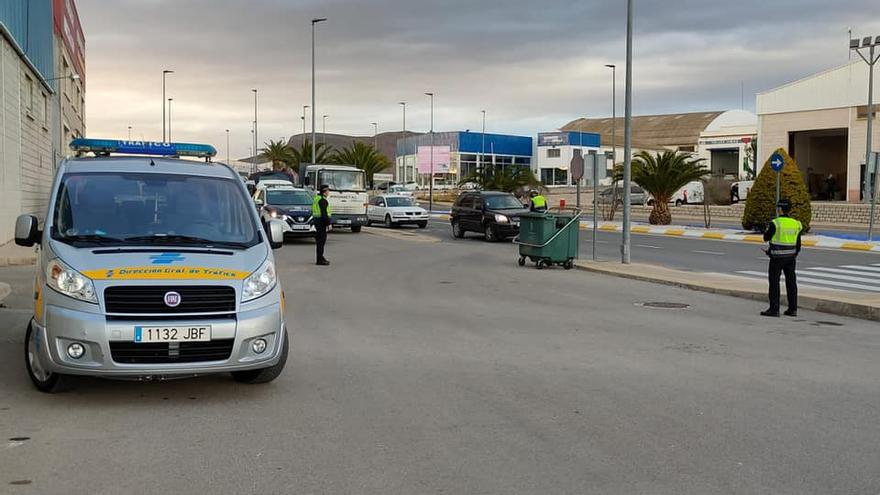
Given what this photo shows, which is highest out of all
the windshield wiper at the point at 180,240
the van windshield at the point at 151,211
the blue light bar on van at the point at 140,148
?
the blue light bar on van at the point at 140,148

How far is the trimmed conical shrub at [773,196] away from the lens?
30516 millimetres

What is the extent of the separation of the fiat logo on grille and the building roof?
3949 inches

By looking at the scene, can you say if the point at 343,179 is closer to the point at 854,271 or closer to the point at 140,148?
the point at 854,271

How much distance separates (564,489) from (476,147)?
327 feet

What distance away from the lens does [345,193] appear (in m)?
32.8

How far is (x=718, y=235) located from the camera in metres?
32.3

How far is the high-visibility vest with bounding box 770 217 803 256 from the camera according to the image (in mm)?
12578

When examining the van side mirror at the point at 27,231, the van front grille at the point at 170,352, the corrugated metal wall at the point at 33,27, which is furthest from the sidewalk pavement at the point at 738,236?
the van side mirror at the point at 27,231

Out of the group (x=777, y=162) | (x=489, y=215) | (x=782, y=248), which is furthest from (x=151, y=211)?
(x=777, y=162)

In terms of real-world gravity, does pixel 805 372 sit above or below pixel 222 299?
below

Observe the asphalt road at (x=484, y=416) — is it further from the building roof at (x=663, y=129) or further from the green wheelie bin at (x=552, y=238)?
the building roof at (x=663, y=129)

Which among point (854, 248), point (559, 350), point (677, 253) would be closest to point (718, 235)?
A: point (854, 248)

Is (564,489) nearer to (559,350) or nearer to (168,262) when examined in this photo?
(168,262)

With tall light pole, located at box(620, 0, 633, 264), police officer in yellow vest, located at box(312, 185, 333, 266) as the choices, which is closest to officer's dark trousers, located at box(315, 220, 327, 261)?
police officer in yellow vest, located at box(312, 185, 333, 266)
